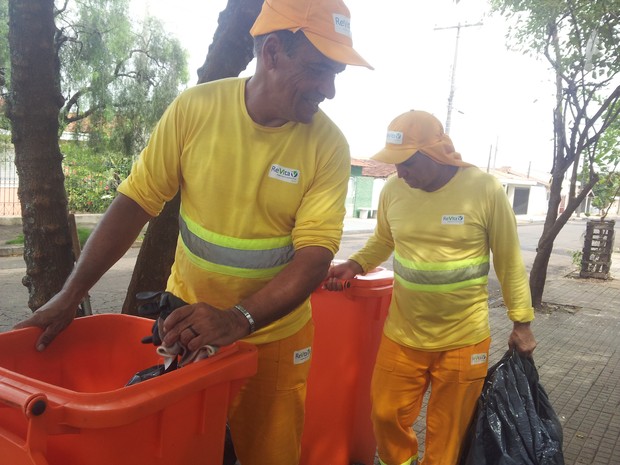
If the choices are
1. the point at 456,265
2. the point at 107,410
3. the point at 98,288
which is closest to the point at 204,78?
the point at 456,265

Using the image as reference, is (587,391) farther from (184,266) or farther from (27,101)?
(27,101)

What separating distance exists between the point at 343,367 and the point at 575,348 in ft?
15.0

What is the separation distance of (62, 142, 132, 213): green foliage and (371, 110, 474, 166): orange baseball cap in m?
15.7

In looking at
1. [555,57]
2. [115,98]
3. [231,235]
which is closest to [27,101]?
[231,235]

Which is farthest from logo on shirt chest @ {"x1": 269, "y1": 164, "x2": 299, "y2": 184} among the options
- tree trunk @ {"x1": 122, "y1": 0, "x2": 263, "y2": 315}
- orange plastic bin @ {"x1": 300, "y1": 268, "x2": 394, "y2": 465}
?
tree trunk @ {"x1": 122, "y1": 0, "x2": 263, "y2": 315}

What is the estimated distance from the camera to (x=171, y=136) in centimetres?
176

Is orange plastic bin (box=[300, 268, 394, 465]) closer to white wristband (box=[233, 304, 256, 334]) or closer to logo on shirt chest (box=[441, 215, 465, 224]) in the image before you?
logo on shirt chest (box=[441, 215, 465, 224])

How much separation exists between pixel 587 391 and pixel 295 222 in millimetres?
4170

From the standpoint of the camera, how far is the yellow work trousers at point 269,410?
1.87m

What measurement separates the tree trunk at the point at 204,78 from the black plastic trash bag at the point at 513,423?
198 cm

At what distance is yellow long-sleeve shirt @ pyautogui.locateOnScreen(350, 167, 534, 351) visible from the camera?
8.63 ft

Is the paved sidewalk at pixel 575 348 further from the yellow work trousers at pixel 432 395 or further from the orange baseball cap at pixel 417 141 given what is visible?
the orange baseball cap at pixel 417 141

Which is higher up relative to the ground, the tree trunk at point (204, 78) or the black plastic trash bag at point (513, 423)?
the tree trunk at point (204, 78)

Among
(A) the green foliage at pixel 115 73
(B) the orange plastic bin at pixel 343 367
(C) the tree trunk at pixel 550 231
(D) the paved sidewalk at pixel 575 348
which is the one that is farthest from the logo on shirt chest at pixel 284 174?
(A) the green foliage at pixel 115 73
